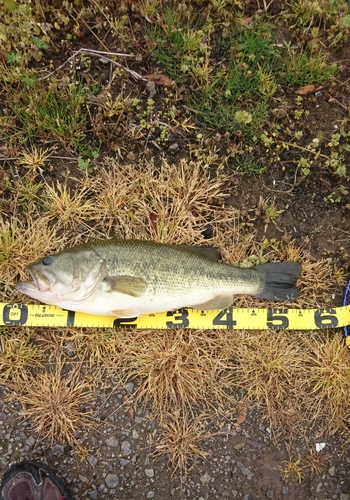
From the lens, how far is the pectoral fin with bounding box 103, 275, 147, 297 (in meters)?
3.66

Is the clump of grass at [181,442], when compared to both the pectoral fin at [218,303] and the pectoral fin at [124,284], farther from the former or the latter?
the pectoral fin at [124,284]

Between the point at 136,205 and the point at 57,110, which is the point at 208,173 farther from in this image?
the point at 57,110

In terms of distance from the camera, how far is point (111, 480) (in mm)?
3930

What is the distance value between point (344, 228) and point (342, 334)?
3.67ft

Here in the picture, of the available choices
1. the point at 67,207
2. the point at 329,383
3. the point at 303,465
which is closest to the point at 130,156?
the point at 67,207

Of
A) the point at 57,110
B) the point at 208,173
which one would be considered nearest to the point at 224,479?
the point at 208,173

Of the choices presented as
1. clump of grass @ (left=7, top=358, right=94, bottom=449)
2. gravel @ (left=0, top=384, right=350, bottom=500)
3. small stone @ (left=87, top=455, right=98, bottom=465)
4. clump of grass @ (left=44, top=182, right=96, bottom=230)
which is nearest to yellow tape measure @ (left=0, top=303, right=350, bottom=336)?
clump of grass @ (left=7, top=358, right=94, bottom=449)

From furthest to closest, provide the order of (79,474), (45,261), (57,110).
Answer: (57,110), (79,474), (45,261)

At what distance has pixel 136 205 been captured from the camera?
441 cm

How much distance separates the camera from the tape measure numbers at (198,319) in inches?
159

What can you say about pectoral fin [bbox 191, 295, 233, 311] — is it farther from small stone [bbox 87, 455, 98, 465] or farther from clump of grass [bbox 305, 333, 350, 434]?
small stone [bbox 87, 455, 98, 465]

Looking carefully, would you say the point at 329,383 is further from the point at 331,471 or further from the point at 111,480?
the point at 111,480

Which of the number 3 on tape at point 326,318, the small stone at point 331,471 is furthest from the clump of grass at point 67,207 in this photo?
the small stone at point 331,471

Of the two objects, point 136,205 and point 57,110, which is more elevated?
point 57,110
